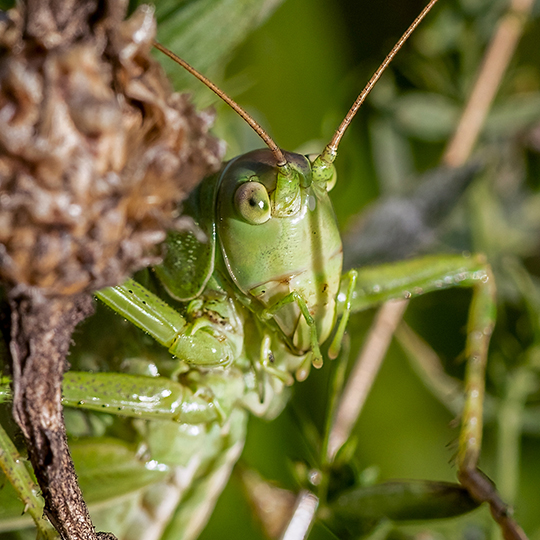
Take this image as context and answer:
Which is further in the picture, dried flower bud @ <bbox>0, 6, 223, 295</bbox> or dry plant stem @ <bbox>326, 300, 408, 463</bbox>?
dry plant stem @ <bbox>326, 300, 408, 463</bbox>

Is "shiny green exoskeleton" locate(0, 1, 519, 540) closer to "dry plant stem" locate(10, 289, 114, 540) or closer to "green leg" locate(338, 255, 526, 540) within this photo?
"green leg" locate(338, 255, 526, 540)

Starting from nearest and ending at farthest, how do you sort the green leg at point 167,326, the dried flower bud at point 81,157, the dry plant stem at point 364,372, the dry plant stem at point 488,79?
the dried flower bud at point 81,157, the green leg at point 167,326, the dry plant stem at point 364,372, the dry plant stem at point 488,79

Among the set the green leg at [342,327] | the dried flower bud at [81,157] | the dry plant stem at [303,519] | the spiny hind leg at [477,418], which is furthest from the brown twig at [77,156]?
the spiny hind leg at [477,418]

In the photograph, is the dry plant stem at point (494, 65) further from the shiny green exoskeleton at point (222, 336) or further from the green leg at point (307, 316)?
the green leg at point (307, 316)

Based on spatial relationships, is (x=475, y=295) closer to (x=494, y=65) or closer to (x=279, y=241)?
(x=279, y=241)

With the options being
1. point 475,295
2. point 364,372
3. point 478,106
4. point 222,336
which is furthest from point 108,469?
point 478,106

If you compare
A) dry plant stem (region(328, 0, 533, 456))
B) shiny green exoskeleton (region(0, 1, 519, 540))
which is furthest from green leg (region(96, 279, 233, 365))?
dry plant stem (region(328, 0, 533, 456))

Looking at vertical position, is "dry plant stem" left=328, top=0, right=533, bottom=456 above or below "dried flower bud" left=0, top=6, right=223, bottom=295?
above
